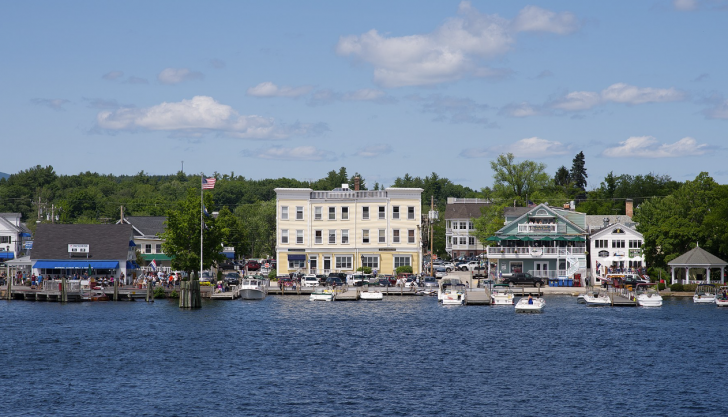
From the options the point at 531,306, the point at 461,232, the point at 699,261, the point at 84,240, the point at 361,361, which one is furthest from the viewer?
the point at 461,232

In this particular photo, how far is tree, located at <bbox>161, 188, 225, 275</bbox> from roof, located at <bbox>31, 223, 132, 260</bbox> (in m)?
8.35

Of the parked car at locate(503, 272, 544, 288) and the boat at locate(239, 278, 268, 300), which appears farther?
the parked car at locate(503, 272, 544, 288)

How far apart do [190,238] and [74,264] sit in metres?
15.1

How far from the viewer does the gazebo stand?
281 ft

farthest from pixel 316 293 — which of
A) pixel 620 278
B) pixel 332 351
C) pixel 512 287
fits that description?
pixel 620 278

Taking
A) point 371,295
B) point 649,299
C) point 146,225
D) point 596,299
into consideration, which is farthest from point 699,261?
point 146,225

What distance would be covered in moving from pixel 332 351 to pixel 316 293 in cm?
2946

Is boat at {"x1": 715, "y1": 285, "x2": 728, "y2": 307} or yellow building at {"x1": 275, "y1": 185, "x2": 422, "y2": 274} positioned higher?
yellow building at {"x1": 275, "y1": 185, "x2": 422, "y2": 274}

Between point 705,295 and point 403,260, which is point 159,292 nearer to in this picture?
point 403,260

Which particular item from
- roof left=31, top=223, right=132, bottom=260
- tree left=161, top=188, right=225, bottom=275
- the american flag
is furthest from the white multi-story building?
the american flag

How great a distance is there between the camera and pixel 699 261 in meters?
85.8

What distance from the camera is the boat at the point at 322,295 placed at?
81938 mm

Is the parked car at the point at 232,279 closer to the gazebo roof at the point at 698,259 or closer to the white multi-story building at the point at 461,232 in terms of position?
the gazebo roof at the point at 698,259

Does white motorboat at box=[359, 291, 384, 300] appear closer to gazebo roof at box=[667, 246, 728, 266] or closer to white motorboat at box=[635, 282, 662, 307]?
white motorboat at box=[635, 282, 662, 307]
